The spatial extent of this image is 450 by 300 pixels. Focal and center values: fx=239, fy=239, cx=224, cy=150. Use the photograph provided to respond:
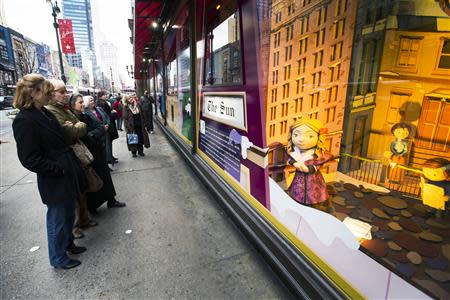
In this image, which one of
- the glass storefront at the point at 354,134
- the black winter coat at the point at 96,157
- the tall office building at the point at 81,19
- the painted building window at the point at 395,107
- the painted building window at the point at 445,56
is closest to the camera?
the painted building window at the point at 445,56

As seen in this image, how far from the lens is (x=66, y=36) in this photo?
1391 cm

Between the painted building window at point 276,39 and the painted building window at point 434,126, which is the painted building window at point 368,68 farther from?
the painted building window at point 276,39

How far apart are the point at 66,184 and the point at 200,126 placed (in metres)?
2.69

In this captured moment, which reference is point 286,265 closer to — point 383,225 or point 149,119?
point 383,225

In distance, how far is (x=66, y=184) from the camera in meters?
2.29

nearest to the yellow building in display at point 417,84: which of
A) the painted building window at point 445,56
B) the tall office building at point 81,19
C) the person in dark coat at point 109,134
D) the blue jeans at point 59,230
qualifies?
the painted building window at point 445,56

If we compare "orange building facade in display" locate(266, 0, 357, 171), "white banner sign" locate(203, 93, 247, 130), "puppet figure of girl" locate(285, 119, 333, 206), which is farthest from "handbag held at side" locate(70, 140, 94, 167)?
"puppet figure of girl" locate(285, 119, 333, 206)

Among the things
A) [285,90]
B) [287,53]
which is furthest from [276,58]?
[285,90]

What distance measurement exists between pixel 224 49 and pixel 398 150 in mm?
2634

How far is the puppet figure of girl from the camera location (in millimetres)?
1801

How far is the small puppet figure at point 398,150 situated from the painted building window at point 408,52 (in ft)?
0.99

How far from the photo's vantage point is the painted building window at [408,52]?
115 cm

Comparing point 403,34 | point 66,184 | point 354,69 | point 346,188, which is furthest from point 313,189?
point 66,184

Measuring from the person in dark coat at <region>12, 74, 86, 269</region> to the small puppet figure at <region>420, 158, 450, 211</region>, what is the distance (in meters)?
2.66
